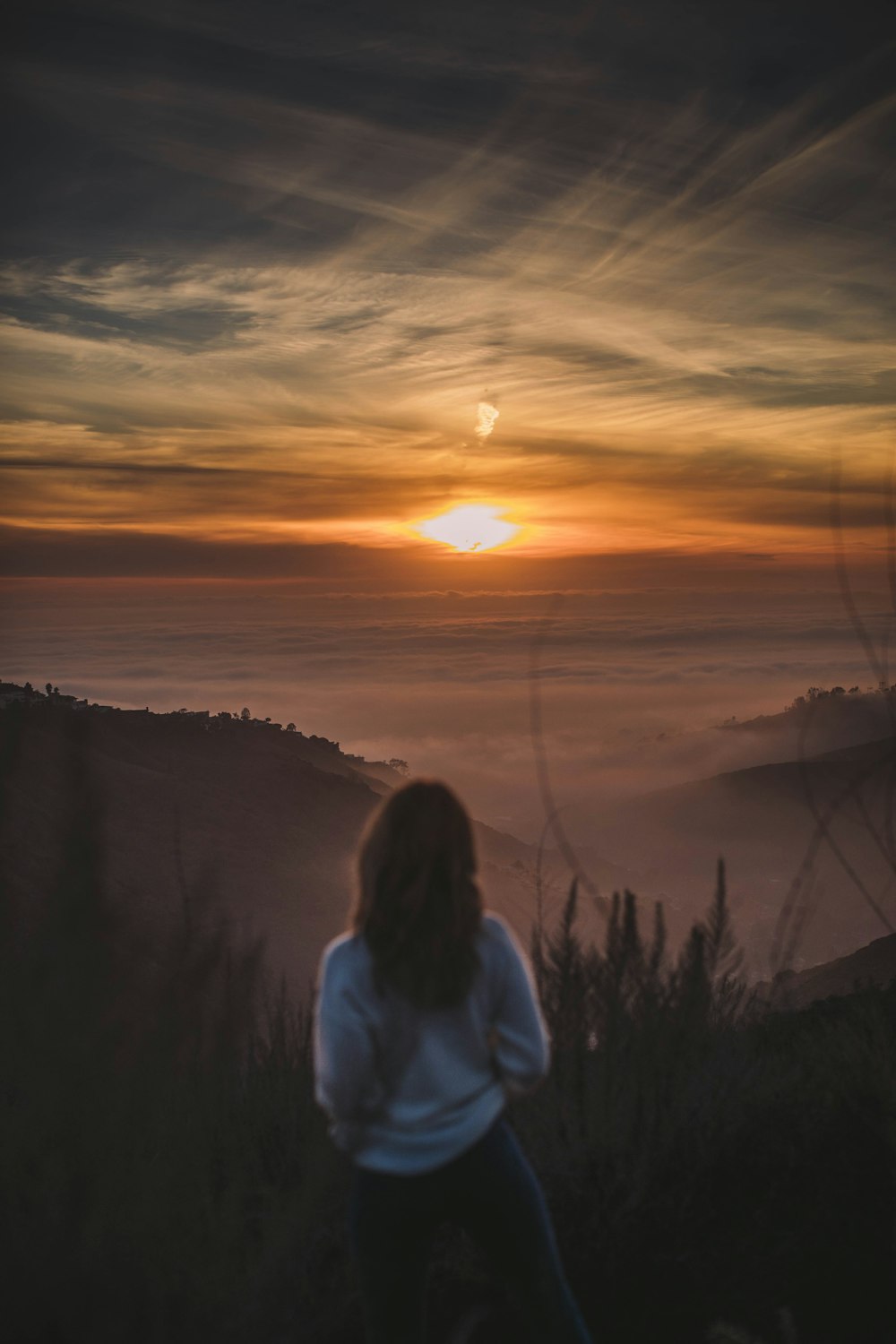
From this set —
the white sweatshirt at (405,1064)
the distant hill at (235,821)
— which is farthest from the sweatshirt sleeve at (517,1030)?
the distant hill at (235,821)

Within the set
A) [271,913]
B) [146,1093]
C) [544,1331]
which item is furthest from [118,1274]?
[271,913]

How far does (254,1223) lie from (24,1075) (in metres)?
1.19

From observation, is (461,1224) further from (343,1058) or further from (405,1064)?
(343,1058)

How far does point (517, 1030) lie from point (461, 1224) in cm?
45

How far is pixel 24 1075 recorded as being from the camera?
8.42 feet

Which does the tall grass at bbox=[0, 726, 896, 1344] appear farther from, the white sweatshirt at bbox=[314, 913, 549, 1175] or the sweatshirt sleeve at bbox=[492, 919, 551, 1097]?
the sweatshirt sleeve at bbox=[492, 919, 551, 1097]

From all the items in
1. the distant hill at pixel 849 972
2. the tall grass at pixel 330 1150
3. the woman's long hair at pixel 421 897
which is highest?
the woman's long hair at pixel 421 897

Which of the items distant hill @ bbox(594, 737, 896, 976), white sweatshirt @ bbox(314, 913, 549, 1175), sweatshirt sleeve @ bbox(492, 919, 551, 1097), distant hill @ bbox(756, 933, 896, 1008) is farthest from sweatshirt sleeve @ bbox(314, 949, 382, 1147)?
distant hill @ bbox(756, 933, 896, 1008)

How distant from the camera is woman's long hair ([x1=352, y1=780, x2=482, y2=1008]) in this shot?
2297 millimetres

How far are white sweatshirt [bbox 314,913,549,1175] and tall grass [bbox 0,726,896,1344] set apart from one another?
0.37 meters

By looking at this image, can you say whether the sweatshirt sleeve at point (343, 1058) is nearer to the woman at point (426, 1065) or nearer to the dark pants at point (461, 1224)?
the woman at point (426, 1065)

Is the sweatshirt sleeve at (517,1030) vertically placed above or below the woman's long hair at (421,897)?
below

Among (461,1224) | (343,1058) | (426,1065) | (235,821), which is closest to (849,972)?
(461,1224)

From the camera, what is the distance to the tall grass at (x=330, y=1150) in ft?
7.88
